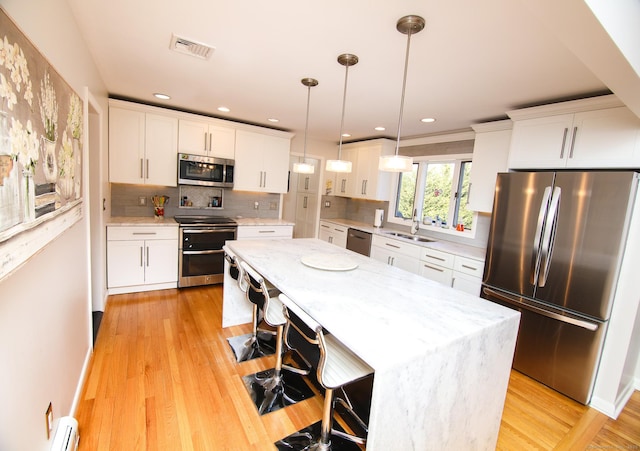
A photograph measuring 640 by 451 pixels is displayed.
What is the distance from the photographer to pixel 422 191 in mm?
Result: 4371

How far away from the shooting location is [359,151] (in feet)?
16.3

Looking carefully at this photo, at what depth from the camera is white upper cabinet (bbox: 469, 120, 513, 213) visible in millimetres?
3076

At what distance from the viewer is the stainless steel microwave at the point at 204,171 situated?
3826 millimetres

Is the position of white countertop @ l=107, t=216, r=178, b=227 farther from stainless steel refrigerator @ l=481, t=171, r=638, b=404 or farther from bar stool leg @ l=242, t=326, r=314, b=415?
stainless steel refrigerator @ l=481, t=171, r=638, b=404

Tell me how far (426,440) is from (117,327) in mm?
2821

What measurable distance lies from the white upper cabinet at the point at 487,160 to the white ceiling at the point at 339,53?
0.59ft

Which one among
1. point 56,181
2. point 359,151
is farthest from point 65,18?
point 359,151

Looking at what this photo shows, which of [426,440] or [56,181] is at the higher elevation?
[56,181]

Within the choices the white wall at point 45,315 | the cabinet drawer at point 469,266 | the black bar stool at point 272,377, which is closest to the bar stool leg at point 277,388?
the black bar stool at point 272,377

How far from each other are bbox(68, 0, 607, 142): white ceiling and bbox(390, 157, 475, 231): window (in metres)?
0.89

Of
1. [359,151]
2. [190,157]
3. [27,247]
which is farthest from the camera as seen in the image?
[359,151]

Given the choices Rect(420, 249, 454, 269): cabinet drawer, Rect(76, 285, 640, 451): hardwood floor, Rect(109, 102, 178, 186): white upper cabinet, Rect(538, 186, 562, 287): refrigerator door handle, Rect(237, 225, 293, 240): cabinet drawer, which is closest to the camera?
Rect(76, 285, 640, 451): hardwood floor

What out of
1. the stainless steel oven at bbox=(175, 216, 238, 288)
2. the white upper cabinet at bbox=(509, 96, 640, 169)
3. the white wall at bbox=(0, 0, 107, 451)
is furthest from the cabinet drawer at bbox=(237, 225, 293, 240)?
the white upper cabinet at bbox=(509, 96, 640, 169)

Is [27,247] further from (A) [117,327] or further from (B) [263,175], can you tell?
(B) [263,175]
